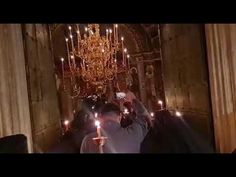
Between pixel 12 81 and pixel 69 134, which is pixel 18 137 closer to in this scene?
pixel 12 81

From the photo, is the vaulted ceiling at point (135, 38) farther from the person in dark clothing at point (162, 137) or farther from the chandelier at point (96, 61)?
the person in dark clothing at point (162, 137)

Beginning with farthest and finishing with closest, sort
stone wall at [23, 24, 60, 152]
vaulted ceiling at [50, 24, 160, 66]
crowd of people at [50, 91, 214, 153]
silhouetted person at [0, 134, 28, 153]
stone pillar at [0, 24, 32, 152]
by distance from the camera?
vaulted ceiling at [50, 24, 160, 66]
stone wall at [23, 24, 60, 152]
stone pillar at [0, 24, 32, 152]
crowd of people at [50, 91, 214, 153]
silhouetted person at [0, 134, 28, 153]

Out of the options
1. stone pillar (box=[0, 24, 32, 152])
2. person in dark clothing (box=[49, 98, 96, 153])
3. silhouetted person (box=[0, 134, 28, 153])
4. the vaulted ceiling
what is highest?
the vaulted ceiling

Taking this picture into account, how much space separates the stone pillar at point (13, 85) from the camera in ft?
9.45

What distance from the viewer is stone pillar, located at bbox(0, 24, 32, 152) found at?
2.88 meters

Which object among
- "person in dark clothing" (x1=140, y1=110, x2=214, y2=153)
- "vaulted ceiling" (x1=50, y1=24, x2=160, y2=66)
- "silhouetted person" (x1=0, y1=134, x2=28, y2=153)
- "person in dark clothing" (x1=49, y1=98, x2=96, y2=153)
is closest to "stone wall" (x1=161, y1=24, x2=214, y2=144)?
"vaulted ceiling" (x1=50, y1=24, x2=160, y2=66)

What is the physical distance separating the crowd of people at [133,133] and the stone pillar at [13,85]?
55 cm

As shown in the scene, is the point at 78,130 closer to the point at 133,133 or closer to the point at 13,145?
the point at 133,133

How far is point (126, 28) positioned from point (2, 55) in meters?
2.66

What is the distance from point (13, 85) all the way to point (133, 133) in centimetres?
106

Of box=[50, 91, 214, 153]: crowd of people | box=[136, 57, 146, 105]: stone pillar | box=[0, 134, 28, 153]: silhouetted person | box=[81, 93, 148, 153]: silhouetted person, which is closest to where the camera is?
box=[0, 134, 28, 153]: silhouetted person

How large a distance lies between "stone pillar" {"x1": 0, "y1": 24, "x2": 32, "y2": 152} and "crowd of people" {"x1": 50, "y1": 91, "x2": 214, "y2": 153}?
55 cm

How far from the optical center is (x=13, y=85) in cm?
299

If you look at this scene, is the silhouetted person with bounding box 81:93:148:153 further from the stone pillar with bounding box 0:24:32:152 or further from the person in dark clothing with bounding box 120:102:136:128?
the stone pillar with bounding box 0:24:32:152
